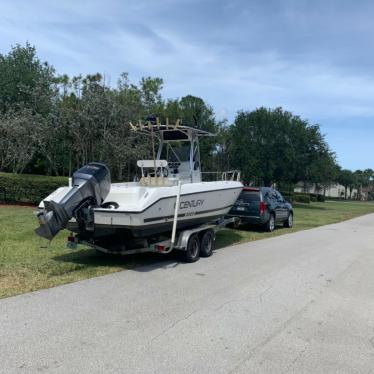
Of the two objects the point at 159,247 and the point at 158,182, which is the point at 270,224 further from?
the point at 159,247

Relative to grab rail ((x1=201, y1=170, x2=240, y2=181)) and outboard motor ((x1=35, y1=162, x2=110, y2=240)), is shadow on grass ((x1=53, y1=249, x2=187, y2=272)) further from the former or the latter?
grab rail ((x1=201, y1=170, x2=240, y2=181))

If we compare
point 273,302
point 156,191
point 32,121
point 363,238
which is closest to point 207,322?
point 273,302

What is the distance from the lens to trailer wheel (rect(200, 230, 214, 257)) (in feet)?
33.2

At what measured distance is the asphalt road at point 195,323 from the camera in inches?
169

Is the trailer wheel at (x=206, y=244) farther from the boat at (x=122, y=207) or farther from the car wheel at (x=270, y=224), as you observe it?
the car wheel at (x=270, y=224)

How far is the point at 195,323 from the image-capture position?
5.45 metres

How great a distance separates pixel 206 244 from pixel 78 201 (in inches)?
141

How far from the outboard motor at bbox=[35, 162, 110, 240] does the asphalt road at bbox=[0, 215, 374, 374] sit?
1119 millimetres

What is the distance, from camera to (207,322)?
5.50 m

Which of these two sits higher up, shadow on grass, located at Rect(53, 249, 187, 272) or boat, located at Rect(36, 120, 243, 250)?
boat, located at Rect(36, 120, 243, 250)

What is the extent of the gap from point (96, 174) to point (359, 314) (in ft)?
16.2

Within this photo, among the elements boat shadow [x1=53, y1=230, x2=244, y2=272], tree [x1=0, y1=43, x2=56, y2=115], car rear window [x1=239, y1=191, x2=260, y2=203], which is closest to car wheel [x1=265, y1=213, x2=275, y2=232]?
car rear window [x1=239, y1=191, x2=260, y2=203]

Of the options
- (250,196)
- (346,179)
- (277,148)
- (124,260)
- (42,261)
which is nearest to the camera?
(42,261)

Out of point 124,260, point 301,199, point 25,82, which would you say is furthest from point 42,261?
point 301,199
